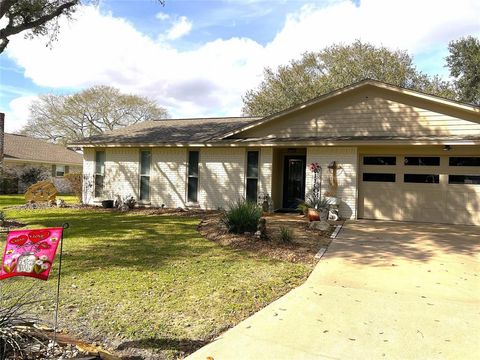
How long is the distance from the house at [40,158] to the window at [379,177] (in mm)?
23345

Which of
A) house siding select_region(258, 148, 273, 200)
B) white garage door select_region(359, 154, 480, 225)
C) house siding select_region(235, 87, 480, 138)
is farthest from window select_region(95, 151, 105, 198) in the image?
white garage door select_region(359, 154, 480, 225)

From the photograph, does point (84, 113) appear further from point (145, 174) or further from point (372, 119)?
point (372, 119)

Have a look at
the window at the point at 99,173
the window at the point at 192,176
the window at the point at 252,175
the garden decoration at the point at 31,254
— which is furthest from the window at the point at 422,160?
the window at the point at 99,173

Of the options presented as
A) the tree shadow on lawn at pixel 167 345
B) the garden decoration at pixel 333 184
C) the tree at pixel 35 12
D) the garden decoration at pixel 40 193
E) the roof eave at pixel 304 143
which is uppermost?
the tree at pixel 35 12

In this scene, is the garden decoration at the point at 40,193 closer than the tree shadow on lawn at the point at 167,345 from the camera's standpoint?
No

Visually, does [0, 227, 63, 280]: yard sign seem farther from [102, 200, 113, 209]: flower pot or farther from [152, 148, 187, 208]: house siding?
[102, 200, 113, 209]: flower pot

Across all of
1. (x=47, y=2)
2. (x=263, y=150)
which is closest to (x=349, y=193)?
(x=263, y=150)

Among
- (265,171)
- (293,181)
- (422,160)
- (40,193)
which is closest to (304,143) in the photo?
(265,171)

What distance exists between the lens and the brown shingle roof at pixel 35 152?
93.2ft

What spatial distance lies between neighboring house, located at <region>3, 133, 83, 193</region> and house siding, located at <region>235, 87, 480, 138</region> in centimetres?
2030

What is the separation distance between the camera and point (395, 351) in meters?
3.77

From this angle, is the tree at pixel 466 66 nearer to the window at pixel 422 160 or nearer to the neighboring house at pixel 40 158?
the window at pixel 422 160

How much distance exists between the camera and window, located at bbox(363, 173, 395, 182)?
13352 millimetres

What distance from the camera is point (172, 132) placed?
17703mm
